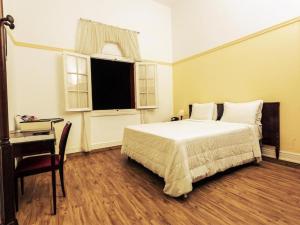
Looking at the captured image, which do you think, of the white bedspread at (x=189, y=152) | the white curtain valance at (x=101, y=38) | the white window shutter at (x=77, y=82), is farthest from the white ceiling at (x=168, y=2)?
the white bedspread at (x=189, y=152)

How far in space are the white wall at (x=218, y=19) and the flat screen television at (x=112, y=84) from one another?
1621 millimetres

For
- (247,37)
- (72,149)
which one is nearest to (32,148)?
(72,149)

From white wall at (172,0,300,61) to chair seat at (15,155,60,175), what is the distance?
3.80 meters

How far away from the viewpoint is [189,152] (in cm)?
194

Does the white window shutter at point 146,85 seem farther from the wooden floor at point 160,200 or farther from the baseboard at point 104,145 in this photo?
the wooden floor at point 160,200

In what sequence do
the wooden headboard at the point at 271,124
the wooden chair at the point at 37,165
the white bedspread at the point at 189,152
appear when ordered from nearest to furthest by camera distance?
1. the wooden chair at the point at 37,165
2. the white bedspread at the point at 189,152
3. the wooden headboard at the point at 271,124

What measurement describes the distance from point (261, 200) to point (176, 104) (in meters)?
3.66

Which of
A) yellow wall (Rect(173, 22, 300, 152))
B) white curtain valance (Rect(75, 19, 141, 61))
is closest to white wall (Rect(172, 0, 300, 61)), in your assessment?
yellow wall (Rect(173, 22, 300, 152))

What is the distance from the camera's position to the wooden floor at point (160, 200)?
1521 millimetres

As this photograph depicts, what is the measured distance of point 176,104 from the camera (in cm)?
522

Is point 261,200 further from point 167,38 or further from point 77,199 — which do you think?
point 167,38

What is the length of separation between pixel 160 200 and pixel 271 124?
90.8 inches

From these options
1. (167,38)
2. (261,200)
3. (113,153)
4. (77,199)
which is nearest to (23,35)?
(113,153)

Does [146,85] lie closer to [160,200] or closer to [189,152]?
[189,152]
